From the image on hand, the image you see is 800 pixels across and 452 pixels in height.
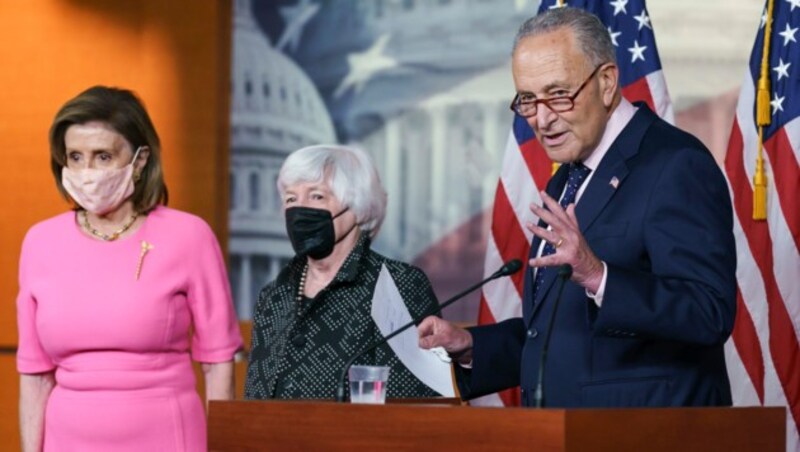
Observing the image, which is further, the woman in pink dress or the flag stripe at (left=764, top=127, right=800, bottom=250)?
the flag stripe at (left=764, top=127, right=800, bottom=250)

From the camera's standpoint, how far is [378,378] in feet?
8.66

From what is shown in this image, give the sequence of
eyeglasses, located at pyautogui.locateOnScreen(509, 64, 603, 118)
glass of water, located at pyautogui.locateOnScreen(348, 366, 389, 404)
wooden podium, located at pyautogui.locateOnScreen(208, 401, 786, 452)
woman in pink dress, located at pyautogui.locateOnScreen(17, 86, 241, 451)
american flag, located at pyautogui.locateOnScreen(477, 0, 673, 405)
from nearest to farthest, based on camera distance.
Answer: wooden podium, located at pyautogui.locateOnScreen(208, 401, 786, 452), glass of water, located at pyautogui.locateOnScreen(348, 366, 389, 404), eyeglasses, located at pyautogui.locateOnScreen(509, 64, 603, 118), woman in pink dress, located at pyautogui.locateOnScreen(17, 86, 241, 451), american flag, located at pyautogui.locateOnScreen(477, 0, 673, 405)

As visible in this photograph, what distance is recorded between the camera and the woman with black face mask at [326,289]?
3611 millimetres

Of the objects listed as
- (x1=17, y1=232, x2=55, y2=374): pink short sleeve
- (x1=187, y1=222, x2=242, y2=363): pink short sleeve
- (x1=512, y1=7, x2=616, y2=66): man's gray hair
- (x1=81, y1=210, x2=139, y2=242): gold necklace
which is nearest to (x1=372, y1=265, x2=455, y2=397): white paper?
(x1=512, y1=7, x2=616, y2=66): man's gray hair

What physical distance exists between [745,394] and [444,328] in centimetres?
194

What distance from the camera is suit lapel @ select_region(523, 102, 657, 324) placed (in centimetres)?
271

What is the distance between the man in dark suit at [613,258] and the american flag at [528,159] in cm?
178

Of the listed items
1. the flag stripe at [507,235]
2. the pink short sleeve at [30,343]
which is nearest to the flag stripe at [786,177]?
the flag stripe at [507,235]

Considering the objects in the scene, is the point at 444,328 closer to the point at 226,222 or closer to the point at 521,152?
the point at 521,152

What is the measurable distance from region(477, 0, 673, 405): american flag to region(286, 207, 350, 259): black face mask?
1.06 meters

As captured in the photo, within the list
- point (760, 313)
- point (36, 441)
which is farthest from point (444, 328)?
point (760, 313)

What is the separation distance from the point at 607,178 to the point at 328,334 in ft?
A: 3.80

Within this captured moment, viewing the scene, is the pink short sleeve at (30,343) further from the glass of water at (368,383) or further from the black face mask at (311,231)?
the glass of water at (368,383)

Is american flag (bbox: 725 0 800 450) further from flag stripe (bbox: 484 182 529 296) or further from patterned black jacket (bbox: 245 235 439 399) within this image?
patterned black jacket (bbox: 245 235 439 399)
